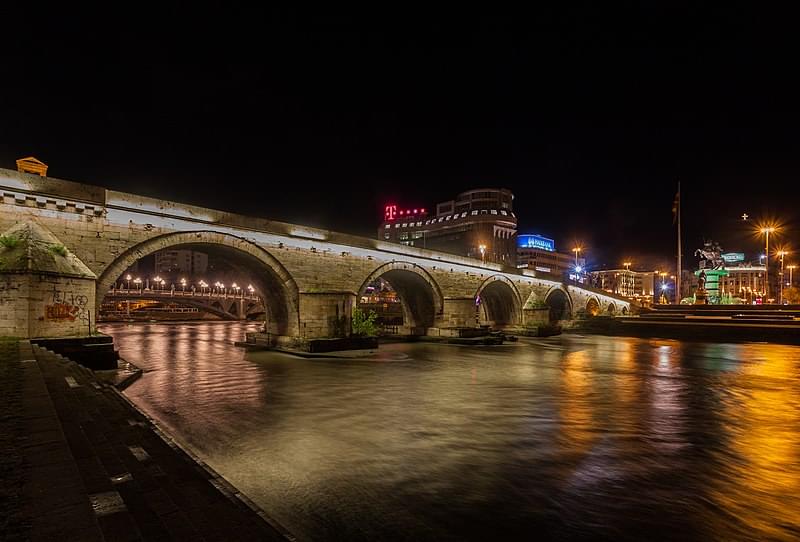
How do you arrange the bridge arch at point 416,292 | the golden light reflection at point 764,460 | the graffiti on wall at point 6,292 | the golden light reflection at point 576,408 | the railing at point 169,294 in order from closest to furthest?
the golden light reflection at point 764,460 < the golden light reflection at point 576,408 < the graffiti on wall at point 6,292 < the bridge arch at point 416,292 < the railing at point 169,294

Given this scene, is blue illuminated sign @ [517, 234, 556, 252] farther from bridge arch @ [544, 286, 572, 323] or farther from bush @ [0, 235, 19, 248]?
bush @ [0, 235, 19, 248]

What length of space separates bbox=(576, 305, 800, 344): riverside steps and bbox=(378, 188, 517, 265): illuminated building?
61456 millimetres

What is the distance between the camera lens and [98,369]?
12938 mm

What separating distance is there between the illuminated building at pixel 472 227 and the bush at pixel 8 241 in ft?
301

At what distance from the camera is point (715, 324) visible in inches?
1300

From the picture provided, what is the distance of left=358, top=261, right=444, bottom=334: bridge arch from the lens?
29656mm

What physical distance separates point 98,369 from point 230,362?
5699mm

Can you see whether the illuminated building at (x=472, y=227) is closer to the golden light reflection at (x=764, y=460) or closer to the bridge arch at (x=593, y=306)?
the bridge arch at (x=593, y=306)

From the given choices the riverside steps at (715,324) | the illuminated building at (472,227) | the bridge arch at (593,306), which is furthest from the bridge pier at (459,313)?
the illuminated building at (472,227)

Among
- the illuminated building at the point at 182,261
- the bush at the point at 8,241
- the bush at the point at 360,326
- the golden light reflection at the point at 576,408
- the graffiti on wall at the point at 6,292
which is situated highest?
the illuminated building at the point at 182,261

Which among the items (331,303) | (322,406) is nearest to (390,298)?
(331,303)

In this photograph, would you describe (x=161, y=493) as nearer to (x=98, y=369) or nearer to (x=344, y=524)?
(x=344, y=524)

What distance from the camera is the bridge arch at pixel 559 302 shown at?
4734 cm

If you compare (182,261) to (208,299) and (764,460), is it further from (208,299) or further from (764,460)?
(764,460)
